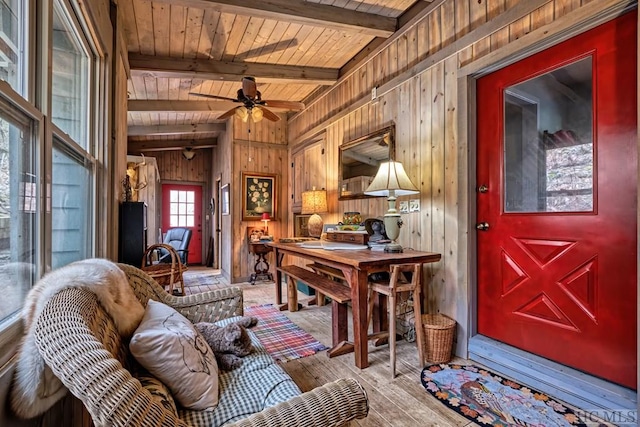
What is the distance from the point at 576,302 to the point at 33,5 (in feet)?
9.62

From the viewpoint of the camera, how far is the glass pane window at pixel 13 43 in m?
0.98

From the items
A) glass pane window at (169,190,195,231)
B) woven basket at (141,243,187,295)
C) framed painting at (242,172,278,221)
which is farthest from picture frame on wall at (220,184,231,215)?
glass pane window at (169,190,195,231)

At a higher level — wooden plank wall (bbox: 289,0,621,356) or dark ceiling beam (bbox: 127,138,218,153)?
dark ceiling beam (bbox: 127,138,218,153)

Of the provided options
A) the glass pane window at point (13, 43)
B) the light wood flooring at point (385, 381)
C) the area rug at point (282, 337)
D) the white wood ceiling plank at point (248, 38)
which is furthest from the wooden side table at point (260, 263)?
the glass pane window at point (13, 43)

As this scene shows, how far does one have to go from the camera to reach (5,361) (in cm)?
85

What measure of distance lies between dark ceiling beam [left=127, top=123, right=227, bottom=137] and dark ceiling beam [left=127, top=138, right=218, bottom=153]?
120 centimetres

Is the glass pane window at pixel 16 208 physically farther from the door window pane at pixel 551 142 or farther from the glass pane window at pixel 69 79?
the door window pane at pixel 551 142

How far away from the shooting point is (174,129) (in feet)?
18.2

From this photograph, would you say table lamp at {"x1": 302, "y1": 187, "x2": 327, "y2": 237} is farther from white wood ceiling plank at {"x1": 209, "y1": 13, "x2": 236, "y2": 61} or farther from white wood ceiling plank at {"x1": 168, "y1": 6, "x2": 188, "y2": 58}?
white wood ceiling plank at {"x1": 168, "y1": 6, "x2": 188, "y2": 58}

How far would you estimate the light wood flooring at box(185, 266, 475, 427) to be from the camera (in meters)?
1.60

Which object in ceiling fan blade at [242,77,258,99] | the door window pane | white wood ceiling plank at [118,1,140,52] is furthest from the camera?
ceiling fan blade at [242,77,258,99]

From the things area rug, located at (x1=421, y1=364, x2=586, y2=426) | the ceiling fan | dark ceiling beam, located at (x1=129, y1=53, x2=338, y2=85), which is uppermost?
dark ceiling beam, located at (x1=129, y1=53, x2=338, y2=85)

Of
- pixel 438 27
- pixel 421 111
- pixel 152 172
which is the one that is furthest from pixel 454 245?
pixel 152 172

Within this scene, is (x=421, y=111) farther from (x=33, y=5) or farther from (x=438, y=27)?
(x=33, y=5)
